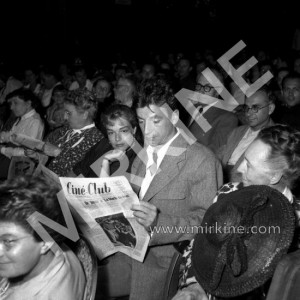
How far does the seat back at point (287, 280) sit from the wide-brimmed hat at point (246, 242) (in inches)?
6.6

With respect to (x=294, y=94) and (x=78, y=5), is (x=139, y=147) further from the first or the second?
(x=78, y=5)

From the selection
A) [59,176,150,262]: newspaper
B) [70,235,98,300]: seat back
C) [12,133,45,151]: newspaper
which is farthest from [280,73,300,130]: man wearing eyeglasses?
[70,235,98,300]: seat back

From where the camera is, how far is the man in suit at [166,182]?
1.88 metres

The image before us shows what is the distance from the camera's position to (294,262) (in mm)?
1018

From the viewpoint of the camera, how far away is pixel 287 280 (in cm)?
100

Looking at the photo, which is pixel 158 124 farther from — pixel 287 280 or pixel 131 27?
→ pixel 131 27

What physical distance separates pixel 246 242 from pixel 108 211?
26.3 inches

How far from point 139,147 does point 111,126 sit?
0.22 m

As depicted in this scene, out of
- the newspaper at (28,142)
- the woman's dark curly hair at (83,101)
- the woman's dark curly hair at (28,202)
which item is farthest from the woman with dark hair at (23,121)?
the woman's dark curly hair at (28,202)

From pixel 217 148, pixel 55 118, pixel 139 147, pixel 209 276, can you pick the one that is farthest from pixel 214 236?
pixel 55 118

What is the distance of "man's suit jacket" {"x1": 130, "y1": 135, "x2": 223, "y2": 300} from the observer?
1.86 m

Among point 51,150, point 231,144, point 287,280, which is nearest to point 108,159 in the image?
point 51,150

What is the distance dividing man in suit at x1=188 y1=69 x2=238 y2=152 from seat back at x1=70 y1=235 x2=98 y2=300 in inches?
68.3

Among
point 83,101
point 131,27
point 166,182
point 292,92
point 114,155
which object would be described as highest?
point 131,27
